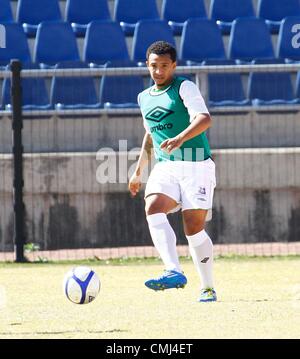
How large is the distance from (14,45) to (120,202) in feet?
11.6

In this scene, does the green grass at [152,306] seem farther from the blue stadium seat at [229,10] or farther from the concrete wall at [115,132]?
the blue stadium seat at [229,10]

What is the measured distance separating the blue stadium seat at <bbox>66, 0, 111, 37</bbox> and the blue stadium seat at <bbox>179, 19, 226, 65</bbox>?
4.59 feet

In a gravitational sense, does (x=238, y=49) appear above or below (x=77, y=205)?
above

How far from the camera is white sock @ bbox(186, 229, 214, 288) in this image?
351 inches

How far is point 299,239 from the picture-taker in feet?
46.3

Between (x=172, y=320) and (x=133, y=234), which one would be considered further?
(x=133, y=234)

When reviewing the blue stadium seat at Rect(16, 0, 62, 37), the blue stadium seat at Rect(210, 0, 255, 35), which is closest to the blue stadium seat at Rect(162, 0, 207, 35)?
the blue stadium seat at Rect(210, 0, 255, 35)

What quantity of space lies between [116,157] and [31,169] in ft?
3.51

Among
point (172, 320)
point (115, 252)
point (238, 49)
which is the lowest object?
point (115, 252)

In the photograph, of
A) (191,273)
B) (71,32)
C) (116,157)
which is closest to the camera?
(191,273)

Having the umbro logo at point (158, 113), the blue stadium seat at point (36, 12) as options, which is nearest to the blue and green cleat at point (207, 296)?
the umbro logo at point (158, 113)

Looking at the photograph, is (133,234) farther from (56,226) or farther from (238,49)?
(238,49)
